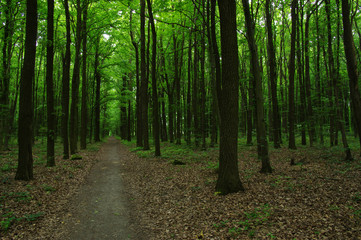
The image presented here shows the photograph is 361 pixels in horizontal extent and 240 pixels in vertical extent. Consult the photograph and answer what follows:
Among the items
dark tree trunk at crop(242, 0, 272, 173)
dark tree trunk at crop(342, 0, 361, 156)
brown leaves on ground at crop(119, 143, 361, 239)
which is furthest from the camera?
dark tree trunk at crop(242, 0, 272, 173)

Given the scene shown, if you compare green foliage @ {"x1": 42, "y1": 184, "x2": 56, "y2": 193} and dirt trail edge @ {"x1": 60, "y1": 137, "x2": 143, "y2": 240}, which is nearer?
dirt trail edge @ {"x1": 60, "y1": 137, "x2": 143, "y2": 240}

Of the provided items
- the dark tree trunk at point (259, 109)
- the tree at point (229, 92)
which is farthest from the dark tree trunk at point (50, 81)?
the dark tree trunk at point (259, 109)

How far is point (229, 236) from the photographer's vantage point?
453 cm

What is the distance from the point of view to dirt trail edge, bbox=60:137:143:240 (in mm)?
5152

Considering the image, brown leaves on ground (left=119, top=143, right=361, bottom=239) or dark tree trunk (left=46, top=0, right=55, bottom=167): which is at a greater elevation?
dark tree trunk (left=46, top=0, right=55, bottom=167)

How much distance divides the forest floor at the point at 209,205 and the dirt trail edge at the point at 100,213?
84mm

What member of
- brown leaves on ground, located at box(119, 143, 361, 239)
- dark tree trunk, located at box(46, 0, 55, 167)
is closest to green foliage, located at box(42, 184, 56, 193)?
brown leaves on ground, located at box(119, 143, 361, 239)

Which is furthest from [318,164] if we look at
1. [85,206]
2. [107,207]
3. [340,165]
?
[85,206]

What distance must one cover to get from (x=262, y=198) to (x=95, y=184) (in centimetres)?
707

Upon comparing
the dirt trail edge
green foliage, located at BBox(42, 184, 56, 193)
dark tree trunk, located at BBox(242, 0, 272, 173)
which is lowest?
the dirt trail edge

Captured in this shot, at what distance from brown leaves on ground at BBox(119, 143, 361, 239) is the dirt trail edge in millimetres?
458

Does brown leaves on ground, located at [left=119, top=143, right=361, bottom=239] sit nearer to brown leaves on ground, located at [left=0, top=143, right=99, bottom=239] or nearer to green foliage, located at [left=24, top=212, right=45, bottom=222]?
brown leaves on ground, located at [left=0, top=143, right=99, bottom=239]

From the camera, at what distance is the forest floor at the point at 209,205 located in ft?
15.3

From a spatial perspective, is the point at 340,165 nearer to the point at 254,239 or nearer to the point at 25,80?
the point at 254,239
